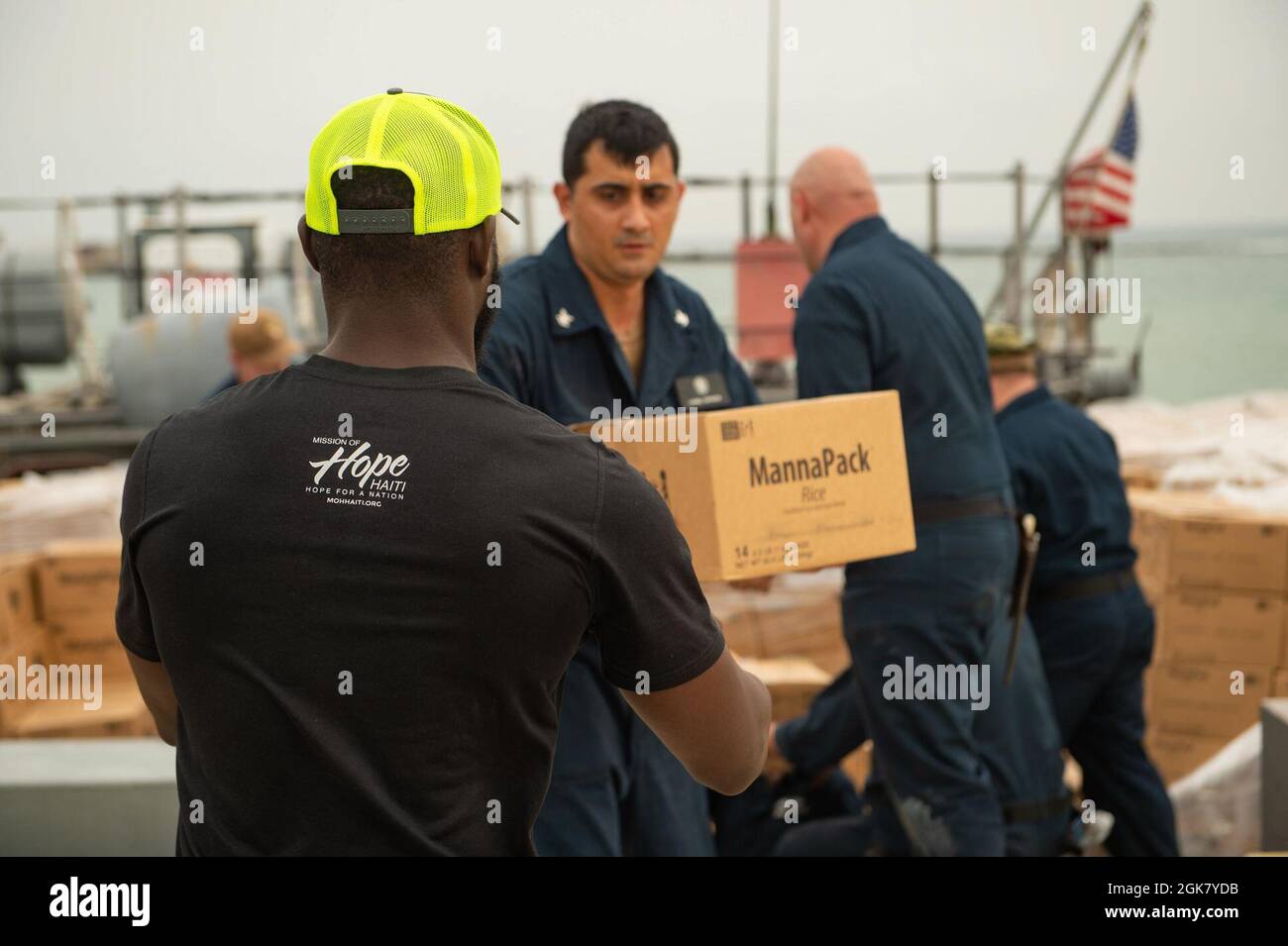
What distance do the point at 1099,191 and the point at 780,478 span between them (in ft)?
22.8

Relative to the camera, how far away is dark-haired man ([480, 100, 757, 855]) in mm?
2736

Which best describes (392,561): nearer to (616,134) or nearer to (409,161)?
(409,161)

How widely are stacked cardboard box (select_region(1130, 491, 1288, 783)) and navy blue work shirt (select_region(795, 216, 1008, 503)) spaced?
2.07 metres

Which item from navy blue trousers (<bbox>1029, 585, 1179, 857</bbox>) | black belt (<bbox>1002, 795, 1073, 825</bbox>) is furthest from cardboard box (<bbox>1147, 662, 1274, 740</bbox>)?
black belt (<bbox>1002, 795, 1073, 825</bbox>)

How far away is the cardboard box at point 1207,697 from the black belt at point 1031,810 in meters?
1.88

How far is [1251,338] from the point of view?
40062 millimetres

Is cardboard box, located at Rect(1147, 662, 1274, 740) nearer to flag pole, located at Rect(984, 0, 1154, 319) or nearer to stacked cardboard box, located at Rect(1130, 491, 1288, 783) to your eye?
stacked cardboard box, located at Rect(1130, 491, 1288, 783)

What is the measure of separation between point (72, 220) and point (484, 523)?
8.97 meters

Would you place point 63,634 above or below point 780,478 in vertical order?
below

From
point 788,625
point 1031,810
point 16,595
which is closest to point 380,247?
point 1031,810

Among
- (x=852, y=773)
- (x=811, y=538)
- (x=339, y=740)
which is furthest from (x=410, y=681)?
(x=852, y=773)

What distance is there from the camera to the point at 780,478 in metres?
2.75

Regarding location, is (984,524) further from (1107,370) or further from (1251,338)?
(1251,338)

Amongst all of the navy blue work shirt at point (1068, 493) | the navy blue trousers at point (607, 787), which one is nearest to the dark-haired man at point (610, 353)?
the navy blue trousers at point (607, 787)
